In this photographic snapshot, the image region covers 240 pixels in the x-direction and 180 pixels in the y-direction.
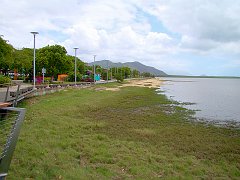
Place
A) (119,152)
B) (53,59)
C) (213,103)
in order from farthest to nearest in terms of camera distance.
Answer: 1. (53,59)
2. (213,103)
3. (119,152)

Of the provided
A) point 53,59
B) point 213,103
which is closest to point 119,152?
point 213,103

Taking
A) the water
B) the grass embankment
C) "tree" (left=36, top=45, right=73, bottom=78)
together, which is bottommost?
the water

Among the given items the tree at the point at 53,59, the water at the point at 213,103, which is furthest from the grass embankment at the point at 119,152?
the tree at the point at 53,59

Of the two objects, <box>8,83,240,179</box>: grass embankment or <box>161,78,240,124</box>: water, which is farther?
A: <box>161,78,240,124</box>: water

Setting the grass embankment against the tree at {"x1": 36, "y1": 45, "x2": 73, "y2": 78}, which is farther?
the tree at {"x1": 36, "y1": 45, "x2": 73, "y2": 78}

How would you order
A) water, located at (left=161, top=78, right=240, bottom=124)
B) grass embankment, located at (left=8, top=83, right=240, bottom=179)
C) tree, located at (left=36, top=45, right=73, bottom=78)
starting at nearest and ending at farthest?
grass embankment, located at (left=8, top=83, right=240, bottom=179) < water, located at (left=161, top=78, right=240, bottom=124) < tree, located at (left=36, top=45, right=73, bottom=78)

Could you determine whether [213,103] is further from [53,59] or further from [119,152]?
[53,59]

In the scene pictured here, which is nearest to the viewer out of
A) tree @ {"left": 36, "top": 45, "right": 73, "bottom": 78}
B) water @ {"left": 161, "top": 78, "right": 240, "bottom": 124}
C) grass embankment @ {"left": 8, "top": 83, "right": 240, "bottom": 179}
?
grass embankment @ {"left": 8, "top": 83, "right": 240, "bottom": 179}

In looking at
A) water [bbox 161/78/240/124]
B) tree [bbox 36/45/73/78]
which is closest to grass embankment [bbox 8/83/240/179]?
water [bbox 161/78/240/124]

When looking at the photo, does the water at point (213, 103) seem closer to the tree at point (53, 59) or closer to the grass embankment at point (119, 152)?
the grass embankment at point (119, 152)

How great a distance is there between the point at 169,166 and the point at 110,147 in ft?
7.64

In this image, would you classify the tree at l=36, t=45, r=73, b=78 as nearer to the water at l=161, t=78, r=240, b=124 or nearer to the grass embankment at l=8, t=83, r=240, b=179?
the water at l=161, t=78, r=240, b=124

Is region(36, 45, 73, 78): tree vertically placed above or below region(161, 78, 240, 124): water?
above

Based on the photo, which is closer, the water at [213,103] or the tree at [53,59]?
the water at [213,103]
